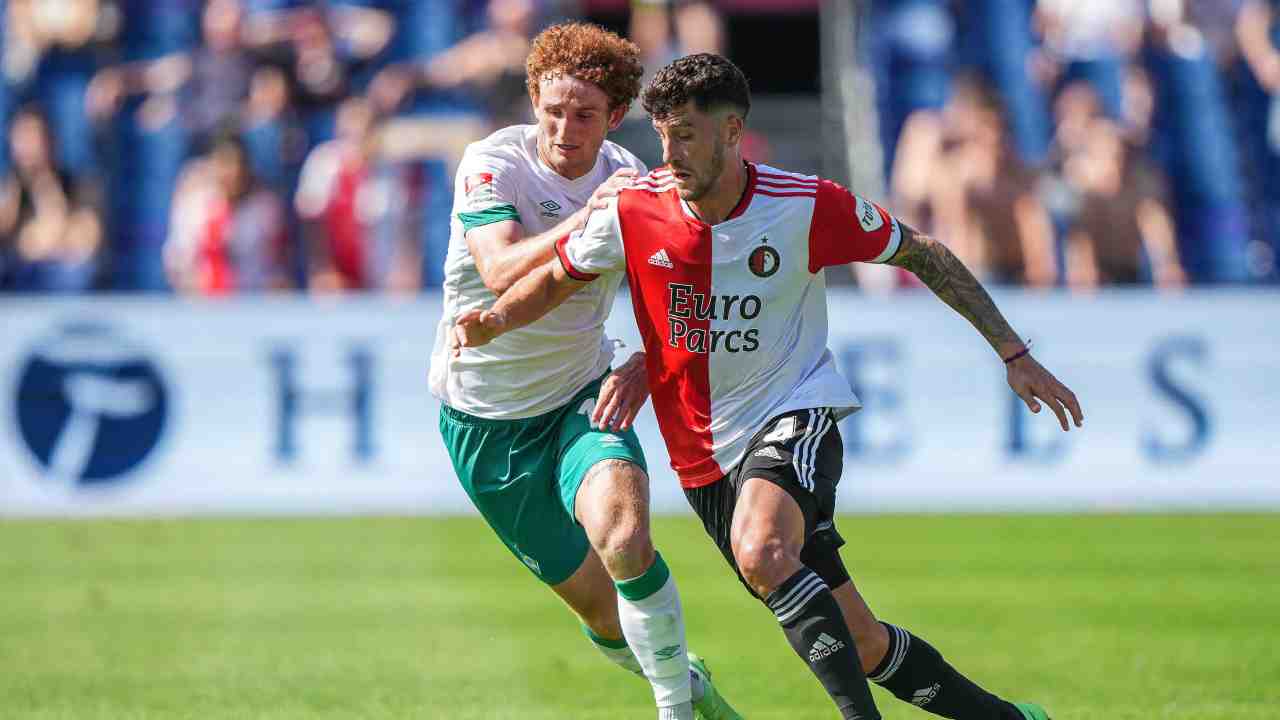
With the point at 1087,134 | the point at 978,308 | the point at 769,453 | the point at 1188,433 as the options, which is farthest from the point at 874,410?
the point at 769,453

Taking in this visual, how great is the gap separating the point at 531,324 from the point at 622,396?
0.52 meters

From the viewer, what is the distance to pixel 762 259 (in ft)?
19.2

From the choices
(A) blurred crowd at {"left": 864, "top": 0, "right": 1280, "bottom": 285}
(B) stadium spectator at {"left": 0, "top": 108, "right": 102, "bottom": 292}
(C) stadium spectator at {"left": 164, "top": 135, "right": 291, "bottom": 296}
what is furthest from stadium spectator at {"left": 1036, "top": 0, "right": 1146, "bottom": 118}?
(B) stadium spectator at {"left": 0, "top": 108, "right": 102, "bottom": 292}

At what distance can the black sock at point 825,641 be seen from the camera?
214 inches

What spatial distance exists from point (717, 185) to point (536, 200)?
1070mm

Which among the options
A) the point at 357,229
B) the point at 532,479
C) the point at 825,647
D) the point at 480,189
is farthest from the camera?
the point at 357,229

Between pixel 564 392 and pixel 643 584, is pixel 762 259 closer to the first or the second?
pixel 643 584

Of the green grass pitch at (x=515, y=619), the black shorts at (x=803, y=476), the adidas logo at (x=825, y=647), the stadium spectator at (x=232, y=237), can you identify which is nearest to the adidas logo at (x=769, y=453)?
the black shorts at (x=803, y=476)

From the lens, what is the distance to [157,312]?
14445 mm

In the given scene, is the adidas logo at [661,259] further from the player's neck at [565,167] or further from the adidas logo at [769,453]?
the player's neck at [565,167]

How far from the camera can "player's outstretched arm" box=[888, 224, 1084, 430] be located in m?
5.77

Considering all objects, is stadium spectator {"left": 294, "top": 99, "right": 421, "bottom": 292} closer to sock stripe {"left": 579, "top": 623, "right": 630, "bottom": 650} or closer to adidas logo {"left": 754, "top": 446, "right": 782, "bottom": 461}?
sock stripe {"left": 579, "top": 623, "right": 630, "bottom": 650}

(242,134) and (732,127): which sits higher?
(242,134)

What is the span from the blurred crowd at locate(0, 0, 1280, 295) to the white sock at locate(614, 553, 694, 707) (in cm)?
1089
